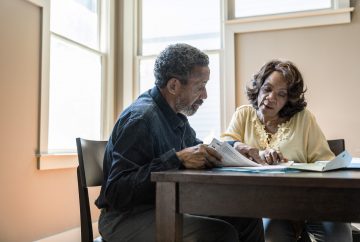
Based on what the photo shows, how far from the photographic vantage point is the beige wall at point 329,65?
2740mm

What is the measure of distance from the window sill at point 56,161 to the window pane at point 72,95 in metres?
0.10

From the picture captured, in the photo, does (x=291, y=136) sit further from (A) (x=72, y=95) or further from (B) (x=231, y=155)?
(A) (x=72, y=95)

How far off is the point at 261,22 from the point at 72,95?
151cm

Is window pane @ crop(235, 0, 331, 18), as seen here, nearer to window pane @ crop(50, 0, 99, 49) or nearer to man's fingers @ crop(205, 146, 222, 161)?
window pane @ crop(50, 0, 99, 49)

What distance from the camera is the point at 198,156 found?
1.16 metres

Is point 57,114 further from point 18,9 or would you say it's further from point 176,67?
point 176,67

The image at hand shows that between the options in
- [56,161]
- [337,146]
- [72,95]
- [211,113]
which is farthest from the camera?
[211,113]

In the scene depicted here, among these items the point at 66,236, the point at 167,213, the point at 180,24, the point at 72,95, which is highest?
the point at 180,24

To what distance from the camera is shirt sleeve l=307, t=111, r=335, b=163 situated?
5.75ft

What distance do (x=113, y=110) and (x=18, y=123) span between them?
1.14 metres

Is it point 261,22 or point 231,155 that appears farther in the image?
point 261,22

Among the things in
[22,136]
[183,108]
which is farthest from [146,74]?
[183,108]

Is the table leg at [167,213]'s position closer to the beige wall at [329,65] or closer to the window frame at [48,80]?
the window frame at [48,80]

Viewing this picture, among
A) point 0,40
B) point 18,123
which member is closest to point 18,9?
point 0,40
